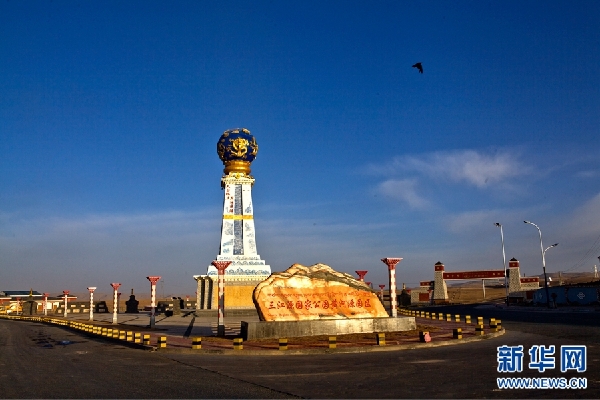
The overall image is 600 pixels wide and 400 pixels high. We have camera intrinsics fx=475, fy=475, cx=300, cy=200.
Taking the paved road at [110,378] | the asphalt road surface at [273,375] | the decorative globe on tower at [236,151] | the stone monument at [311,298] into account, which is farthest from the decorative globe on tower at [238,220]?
the asphalt road surface at [273,375]

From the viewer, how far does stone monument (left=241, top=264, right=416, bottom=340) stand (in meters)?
20.8

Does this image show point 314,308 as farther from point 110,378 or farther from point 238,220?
point 238,220

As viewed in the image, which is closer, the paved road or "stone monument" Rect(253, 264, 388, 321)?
the paved road

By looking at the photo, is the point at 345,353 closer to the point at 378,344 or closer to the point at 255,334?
the point at 378,344

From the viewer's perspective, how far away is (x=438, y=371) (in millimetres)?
12703

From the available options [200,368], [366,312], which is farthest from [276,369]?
[366,312]

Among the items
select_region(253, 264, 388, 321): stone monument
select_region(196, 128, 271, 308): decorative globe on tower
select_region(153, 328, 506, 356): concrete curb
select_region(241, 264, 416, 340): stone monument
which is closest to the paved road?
select_region(153, 328, 506, 356): concrete curb

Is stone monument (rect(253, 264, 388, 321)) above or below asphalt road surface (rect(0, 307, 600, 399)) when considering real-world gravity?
above

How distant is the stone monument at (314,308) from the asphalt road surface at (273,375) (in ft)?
13.8

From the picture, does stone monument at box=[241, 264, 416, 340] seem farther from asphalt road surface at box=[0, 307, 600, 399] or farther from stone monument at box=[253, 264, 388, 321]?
asphalt road surface at box=[0, 307, 600, 399]

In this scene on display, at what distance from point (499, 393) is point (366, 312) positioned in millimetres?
12849

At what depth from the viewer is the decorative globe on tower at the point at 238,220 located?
4159 cm

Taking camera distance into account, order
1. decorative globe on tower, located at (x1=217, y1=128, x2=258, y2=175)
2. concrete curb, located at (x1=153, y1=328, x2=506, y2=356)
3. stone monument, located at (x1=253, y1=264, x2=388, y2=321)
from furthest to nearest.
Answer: decorative globe on tower, located at (x1=217, y1=128, x2=258, y2=175), stone monument, located at (x1=253, y1=264, x2=388, y2=321), concrete curb, located at (x1=153, y1=328, x2=506, y2=356)

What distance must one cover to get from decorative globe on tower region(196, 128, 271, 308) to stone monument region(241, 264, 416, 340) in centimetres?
1876
